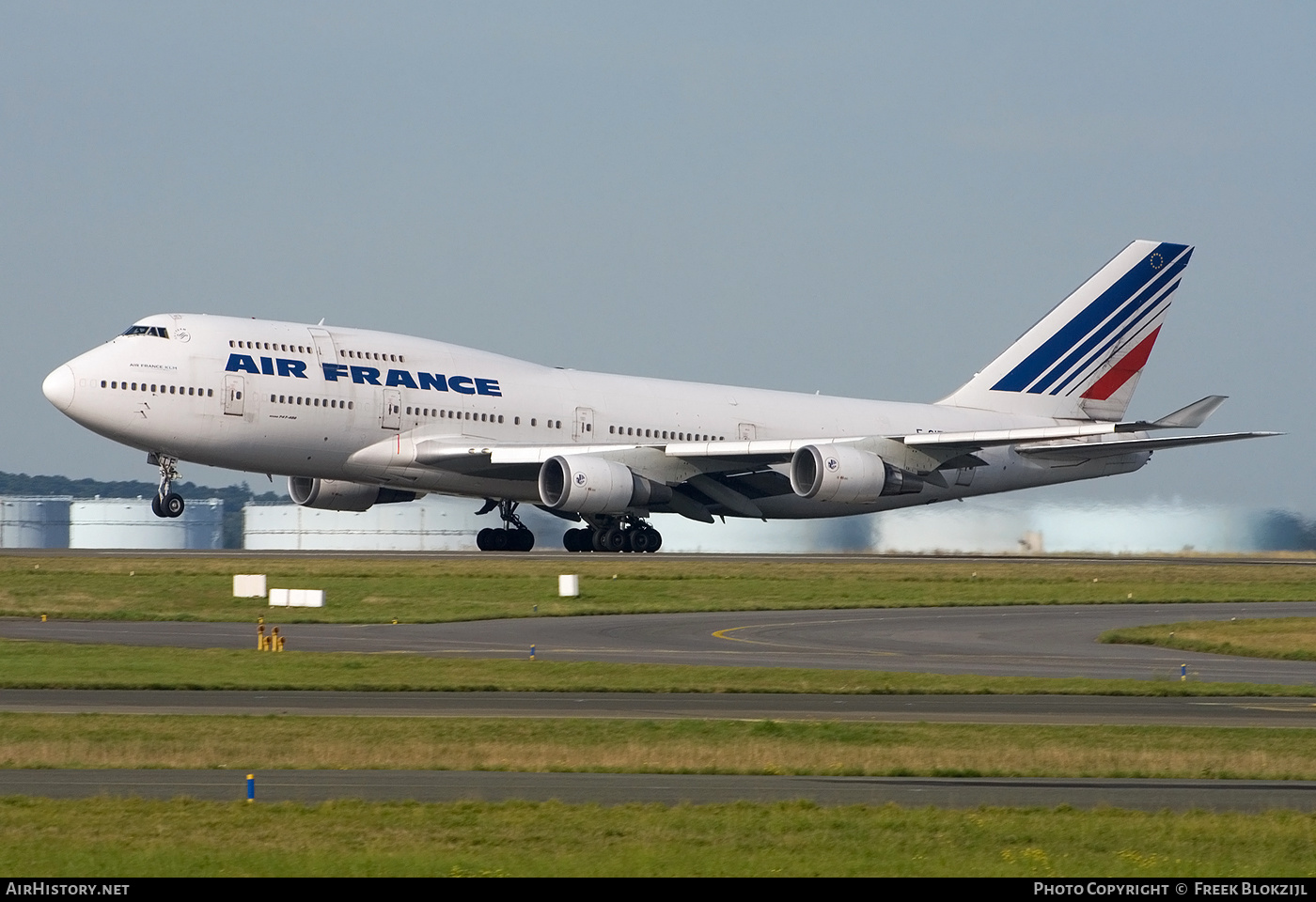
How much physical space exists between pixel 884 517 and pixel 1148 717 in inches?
1605

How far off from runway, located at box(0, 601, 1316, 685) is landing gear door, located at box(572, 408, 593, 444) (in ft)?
56.5

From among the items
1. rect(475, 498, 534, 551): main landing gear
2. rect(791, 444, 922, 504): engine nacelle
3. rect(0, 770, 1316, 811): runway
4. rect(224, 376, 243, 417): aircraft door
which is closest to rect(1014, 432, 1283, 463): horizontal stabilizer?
rect(791, 444, 922, 504): engine nacelle

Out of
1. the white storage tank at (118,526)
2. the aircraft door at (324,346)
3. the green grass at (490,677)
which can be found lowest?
the green grass at (490,677)

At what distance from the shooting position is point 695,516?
56.3m

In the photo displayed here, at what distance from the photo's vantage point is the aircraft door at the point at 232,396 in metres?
48.2

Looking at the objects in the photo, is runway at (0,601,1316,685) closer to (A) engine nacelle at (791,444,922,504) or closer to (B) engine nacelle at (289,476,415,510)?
(A) engine nacelle at (791,444,922,504)

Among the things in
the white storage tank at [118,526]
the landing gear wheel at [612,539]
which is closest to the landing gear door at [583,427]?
the landing gear wheel at [612,539]

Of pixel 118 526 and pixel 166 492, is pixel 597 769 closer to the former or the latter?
pixel 166 492

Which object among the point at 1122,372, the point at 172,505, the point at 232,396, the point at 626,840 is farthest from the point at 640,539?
the point at 626,840

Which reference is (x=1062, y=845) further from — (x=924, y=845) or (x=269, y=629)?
(x=269, y=629)

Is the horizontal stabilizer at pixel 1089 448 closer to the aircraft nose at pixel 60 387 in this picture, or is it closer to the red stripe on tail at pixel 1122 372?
the red stripe on tail at pixel 1122 372

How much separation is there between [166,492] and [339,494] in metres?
6.85

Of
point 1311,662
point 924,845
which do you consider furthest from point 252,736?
point 1311,662

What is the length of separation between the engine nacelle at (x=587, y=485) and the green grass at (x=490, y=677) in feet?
75.4
